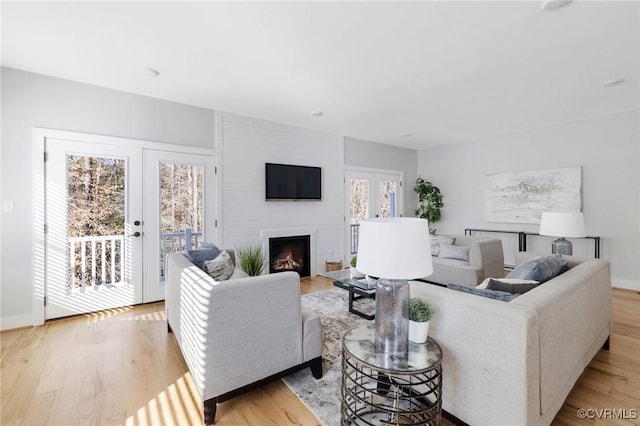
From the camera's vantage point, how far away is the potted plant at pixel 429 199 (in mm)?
6242

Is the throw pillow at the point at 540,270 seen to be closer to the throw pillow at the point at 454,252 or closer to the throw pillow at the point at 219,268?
the throw pillow at the point at 454,252

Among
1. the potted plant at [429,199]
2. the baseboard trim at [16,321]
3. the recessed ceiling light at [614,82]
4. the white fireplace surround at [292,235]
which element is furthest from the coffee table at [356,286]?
the potted plant at [429,199]

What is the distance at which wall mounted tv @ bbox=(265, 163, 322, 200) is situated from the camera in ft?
14.8

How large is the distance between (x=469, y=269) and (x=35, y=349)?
180 inches

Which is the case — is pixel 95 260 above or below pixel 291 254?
above

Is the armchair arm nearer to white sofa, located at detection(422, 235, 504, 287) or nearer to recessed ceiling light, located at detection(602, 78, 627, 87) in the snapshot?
white sofa, located at detection(422, 235, 504, 287)

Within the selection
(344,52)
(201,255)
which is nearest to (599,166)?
(344,52)

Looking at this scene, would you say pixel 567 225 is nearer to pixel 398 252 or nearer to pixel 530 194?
pixel 530 194

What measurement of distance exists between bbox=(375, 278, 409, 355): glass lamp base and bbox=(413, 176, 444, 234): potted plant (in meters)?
5.23

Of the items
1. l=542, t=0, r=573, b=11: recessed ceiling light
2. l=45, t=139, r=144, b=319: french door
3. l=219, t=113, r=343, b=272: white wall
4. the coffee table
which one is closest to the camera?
l=542, t=0, r=573, b=11: recessed ceiling light

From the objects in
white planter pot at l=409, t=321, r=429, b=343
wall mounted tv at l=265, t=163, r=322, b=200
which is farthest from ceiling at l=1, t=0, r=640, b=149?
white planter pot at l=409, t=321, r=429, b=343

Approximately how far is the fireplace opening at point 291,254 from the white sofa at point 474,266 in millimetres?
2033

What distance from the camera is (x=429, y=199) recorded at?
6281 mm

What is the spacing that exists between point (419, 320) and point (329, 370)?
0.99m
